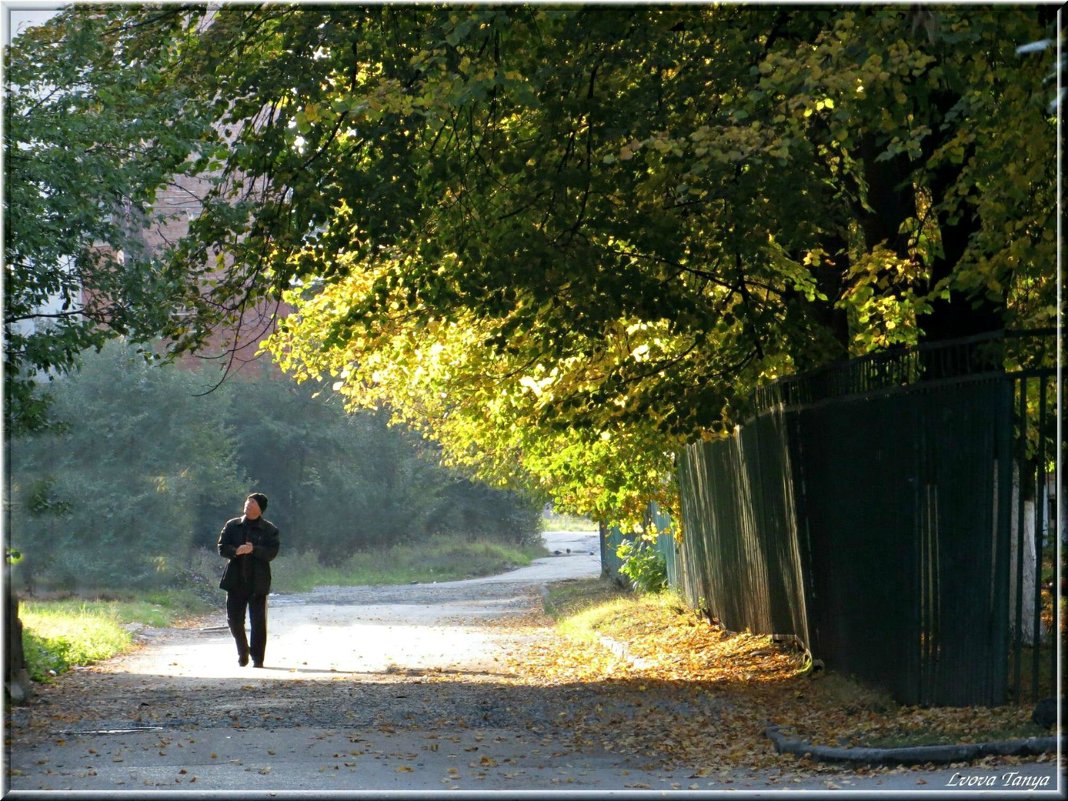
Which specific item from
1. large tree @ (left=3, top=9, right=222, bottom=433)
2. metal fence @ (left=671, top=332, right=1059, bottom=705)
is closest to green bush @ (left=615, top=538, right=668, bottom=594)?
metal fence @ (left=671, top=332, right=1059, bottom=705)

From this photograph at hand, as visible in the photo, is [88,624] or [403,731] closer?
[403,731]

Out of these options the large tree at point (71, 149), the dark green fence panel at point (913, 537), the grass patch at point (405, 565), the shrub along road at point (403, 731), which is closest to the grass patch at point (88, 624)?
the shrub along road at point (403, 731)

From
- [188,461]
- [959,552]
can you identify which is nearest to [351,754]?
[959,552]

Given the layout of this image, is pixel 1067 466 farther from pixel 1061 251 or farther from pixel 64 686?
pixel 64 686

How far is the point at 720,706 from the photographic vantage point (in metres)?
11.2

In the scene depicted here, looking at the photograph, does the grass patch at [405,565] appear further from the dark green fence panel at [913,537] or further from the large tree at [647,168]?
the dark green fence panel at [913,537]

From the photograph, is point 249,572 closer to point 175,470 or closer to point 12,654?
point 12,654

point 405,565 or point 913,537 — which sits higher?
point 913,537

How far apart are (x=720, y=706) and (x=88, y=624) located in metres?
12.3

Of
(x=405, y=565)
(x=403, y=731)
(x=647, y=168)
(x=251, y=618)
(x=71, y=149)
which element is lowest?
(x=405, y=565)

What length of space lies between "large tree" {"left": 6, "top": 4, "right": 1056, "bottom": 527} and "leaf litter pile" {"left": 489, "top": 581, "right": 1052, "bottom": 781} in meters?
2.33

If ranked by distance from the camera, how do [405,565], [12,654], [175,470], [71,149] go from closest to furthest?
[12,654]
[71,149]
[175,470]
[405,565]

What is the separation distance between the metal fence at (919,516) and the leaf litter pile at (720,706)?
0.97ft

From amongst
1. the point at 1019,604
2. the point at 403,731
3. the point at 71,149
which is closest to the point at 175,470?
the point at 71,149
